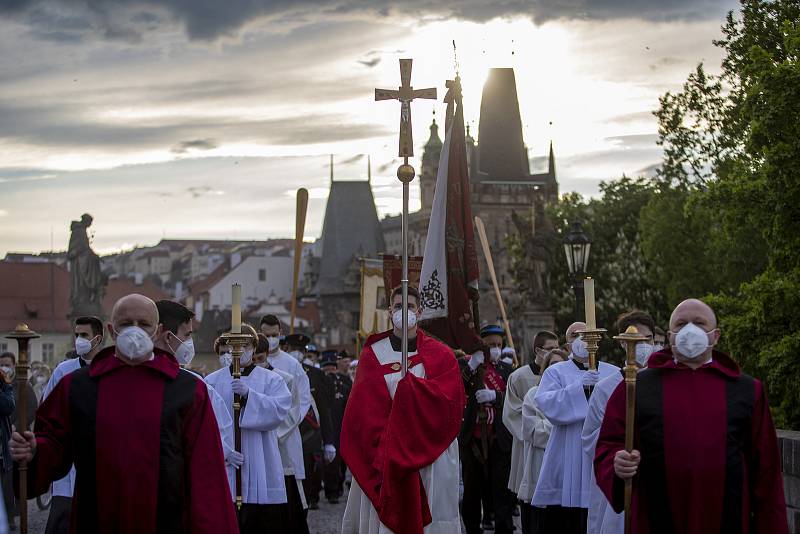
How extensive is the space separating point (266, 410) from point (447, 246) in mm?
3265

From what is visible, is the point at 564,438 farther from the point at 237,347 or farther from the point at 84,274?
the point at 84,274

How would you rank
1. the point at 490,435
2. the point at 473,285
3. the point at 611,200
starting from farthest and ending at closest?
the point at 611,200, the point at 490,435, the point at 473,285

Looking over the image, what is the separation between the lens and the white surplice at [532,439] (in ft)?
42.8

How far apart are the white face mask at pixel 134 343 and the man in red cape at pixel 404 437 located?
3859 millimetres

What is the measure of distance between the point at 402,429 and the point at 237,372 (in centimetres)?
145

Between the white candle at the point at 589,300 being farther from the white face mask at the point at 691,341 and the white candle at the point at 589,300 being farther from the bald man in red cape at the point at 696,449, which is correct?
the white face mask at the point at 691,341

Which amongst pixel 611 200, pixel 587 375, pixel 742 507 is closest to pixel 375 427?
pixel 587 375

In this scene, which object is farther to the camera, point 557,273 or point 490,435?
point 557,273

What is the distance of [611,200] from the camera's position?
2805 inches

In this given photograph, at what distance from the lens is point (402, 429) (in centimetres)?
1102

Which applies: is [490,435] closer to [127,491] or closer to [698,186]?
[127,491]

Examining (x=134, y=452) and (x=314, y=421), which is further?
(x=314, y=421)

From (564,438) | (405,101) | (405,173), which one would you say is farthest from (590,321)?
(405,101)

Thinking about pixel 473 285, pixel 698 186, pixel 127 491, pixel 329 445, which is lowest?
pixel 329 445
